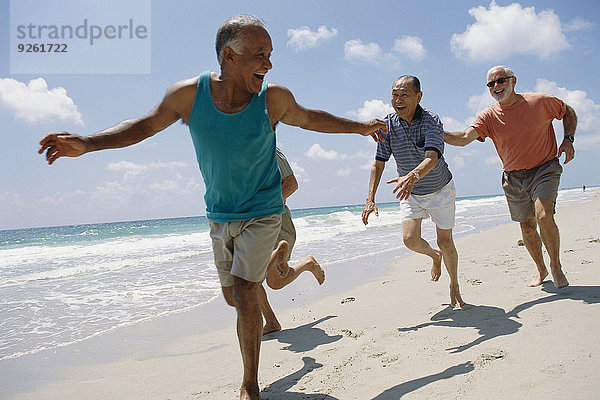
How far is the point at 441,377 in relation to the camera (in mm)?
2574

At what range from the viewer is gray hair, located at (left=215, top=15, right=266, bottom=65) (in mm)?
2457

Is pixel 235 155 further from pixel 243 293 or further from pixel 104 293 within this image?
pixel 104 293

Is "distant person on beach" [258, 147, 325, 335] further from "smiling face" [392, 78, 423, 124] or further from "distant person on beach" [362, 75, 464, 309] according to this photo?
"smiling face" [392, 78, 423, 124]

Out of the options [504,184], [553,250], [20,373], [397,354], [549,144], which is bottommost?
[20,373]

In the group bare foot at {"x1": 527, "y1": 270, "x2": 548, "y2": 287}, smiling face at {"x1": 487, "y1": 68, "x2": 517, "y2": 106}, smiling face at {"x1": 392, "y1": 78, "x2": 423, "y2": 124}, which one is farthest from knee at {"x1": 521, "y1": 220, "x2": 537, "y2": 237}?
smiling face at {"x1": 392, "y1": 78, "x2": 423, "y2": 124}

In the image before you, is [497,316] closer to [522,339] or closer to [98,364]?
[522,339]

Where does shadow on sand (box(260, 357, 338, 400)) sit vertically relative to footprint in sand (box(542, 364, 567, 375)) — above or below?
below

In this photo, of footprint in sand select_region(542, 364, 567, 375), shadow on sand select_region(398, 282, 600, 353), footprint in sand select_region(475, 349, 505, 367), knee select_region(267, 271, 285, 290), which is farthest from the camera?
knee select_region(267, 271, 285, 290)

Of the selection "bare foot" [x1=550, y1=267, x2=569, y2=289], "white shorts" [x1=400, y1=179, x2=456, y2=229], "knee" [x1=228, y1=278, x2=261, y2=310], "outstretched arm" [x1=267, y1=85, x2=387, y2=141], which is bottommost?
"bare foot" [x1=550, y1=267, x2=569, y2=289]

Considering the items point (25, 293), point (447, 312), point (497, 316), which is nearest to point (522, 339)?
point (497, 316)

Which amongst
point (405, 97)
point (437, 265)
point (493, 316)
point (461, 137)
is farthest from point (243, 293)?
point (461, 137)

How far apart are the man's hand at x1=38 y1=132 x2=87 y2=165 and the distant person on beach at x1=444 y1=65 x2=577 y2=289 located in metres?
3.63

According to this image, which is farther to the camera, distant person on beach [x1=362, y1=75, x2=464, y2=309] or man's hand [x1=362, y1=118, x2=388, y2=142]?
distant person on beach [x1=362, y1=75, x2=464, y2=309]

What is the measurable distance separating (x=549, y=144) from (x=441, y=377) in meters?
3.08
